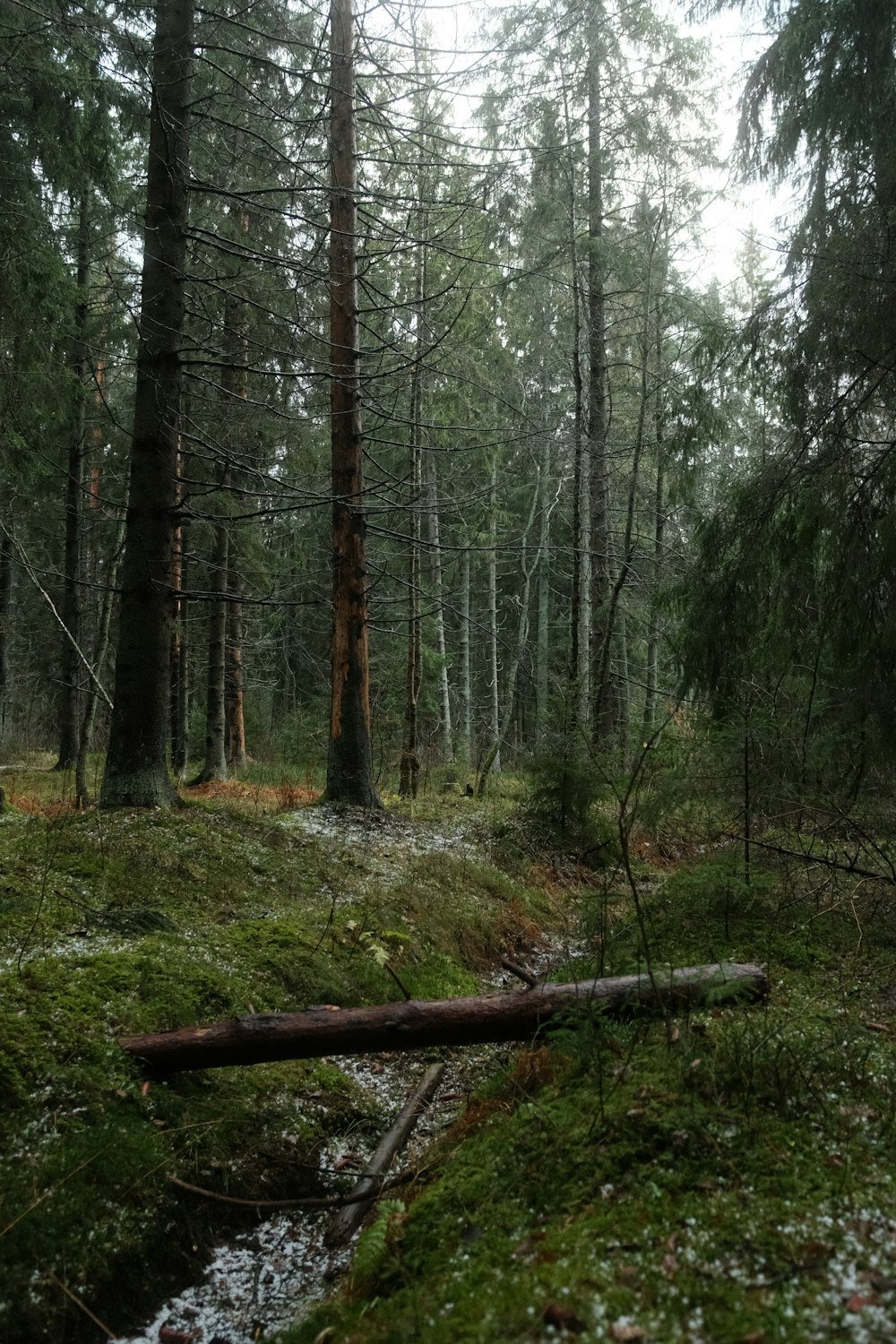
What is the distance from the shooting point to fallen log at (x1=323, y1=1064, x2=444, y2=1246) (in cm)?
315

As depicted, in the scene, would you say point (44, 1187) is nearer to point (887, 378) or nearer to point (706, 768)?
point (706, 768)

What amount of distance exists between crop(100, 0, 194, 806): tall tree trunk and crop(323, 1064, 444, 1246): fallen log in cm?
393

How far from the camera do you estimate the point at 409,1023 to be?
3654 millimetres

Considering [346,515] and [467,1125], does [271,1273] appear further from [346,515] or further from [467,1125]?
Answer: [346,515]

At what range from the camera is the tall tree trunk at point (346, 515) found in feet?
30.7

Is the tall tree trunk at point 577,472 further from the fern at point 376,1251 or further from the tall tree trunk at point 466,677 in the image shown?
the fern at point 376,1251

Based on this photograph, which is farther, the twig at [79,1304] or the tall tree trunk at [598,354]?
the tall tree trunk at [598,354]

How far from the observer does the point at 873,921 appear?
486 cm

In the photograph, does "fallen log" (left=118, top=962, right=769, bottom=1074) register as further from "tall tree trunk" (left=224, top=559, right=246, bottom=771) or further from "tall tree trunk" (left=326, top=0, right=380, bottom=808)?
"tall tree trunk" (left=224, top=559, right=246, bottom=771)

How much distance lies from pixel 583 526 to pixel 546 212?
5.17 metres

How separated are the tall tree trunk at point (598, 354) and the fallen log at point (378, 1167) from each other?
878 cm

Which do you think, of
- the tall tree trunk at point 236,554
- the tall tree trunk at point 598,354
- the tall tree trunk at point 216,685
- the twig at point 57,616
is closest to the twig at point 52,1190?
the twig at point 57,616

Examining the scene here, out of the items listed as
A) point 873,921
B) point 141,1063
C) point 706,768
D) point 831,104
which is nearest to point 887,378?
point 831,104

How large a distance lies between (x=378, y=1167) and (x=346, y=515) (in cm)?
739
